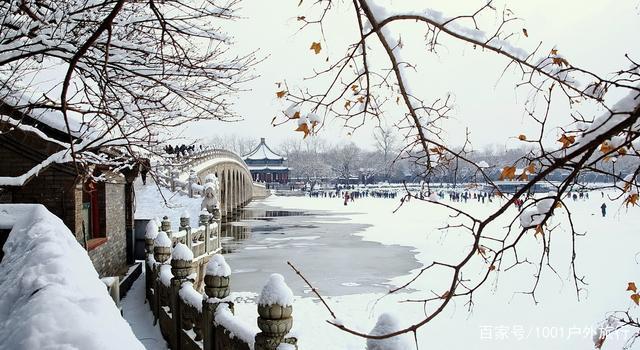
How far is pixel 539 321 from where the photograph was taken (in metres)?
14.1

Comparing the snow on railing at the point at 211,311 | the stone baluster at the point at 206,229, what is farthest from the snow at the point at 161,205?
the snow on railing at the point at 211,311

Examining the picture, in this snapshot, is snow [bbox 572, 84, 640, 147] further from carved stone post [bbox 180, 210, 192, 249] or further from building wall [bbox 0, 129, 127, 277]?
carved stone post [bbox 180, 210, 192, 249]

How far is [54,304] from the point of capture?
2.43m

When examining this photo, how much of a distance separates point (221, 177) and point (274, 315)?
4308cm

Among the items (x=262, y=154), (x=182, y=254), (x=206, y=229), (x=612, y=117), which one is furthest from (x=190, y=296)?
(x=262, y=154)

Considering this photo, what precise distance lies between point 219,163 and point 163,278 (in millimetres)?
33646

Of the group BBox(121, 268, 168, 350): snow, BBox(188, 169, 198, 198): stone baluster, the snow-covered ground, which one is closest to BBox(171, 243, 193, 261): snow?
BBox(121, 268, 168, 350): snow

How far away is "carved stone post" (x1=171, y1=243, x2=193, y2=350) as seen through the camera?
811cm

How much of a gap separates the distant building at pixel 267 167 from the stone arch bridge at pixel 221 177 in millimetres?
20844

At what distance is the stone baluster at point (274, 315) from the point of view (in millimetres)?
4684

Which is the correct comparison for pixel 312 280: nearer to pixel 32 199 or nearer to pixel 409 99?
pixel 32 199

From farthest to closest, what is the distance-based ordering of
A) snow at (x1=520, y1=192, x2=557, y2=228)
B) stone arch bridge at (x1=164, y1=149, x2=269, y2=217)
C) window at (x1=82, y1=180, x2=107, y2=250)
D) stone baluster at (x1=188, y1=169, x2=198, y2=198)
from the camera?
stone baluster at (x1=188, y1=169, x2=198, y2=198) → stone arch bridge at (x1=164, y1=149, x2=269, y2=217) → window at (x1=82, y1=180, x2=107, y2=250) → snow at (x1=520, y1=192, x2=557, y2=228)

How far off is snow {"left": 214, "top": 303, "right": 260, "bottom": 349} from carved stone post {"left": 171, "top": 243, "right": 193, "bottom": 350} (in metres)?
1.99

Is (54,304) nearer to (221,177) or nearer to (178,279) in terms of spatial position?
(178,279)
